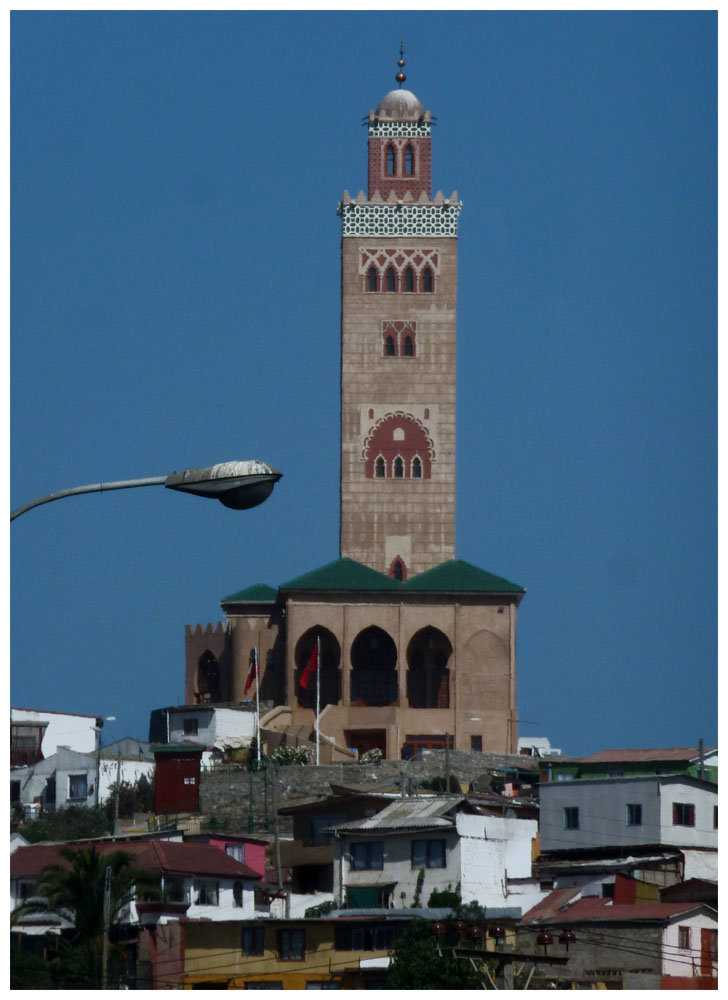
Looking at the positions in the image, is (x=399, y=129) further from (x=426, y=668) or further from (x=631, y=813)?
(x=631, y=813)

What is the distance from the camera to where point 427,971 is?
41562 mm

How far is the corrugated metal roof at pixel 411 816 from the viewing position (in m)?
52.4

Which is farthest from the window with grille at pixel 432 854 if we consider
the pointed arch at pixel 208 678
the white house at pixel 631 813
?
the pointed arch at pixel 208 678

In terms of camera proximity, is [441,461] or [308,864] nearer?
[308,864]

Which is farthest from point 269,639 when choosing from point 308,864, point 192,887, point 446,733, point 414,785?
point 192,887

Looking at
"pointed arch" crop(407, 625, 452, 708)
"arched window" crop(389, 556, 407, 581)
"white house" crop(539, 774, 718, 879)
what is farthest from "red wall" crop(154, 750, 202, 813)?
"arched window" crop(389, 556, 407, 581)

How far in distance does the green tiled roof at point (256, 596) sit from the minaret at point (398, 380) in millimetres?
3481

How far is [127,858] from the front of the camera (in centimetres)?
4850

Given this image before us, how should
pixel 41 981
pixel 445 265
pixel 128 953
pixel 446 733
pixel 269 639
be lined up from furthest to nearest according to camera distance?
pixel 445 265 → pixel 269 639 → pixel 446 733 → pixel 128 953 → pixel 41 981

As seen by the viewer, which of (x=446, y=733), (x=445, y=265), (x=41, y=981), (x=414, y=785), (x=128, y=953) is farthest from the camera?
(x=445, y=265)

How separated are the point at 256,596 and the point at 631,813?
24.1 metres

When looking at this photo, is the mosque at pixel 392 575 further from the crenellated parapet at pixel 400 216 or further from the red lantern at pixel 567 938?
the red lantern at pixel 567 938

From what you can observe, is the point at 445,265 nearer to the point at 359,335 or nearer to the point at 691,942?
the point at 359,335

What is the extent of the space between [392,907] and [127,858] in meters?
6.31
